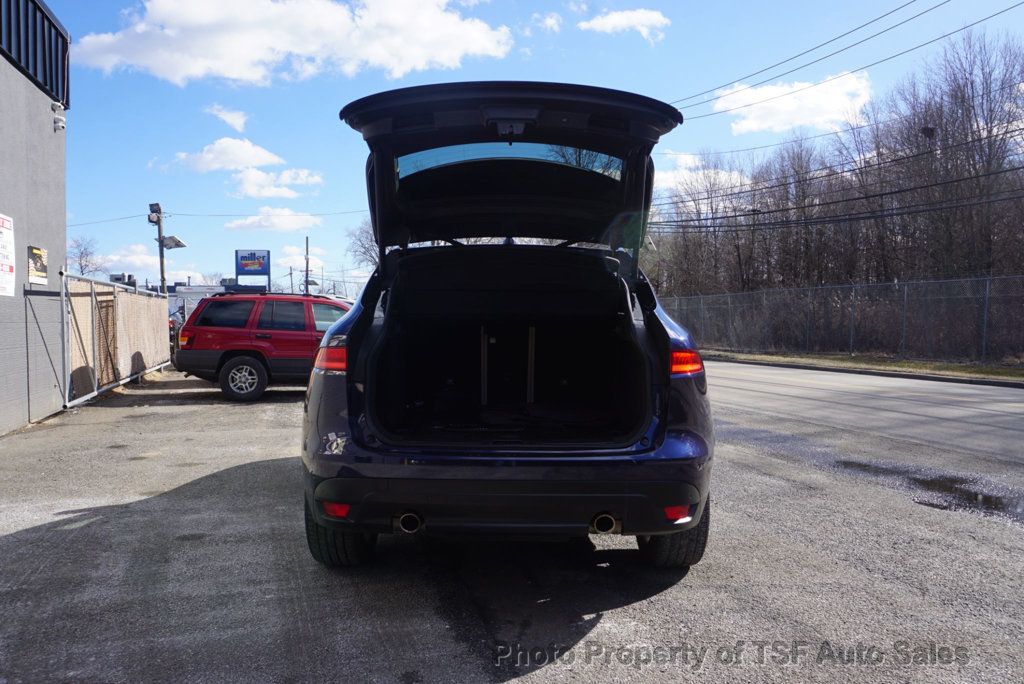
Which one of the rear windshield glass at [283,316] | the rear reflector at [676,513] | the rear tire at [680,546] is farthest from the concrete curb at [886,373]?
the rear reflector at [676,513]

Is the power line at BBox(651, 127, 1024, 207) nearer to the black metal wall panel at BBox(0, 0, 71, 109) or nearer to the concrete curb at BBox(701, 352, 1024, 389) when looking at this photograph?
the concrete curb at BBox(701, 352, 1024, 389)

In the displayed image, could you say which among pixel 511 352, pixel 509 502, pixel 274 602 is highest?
pixel 511 352

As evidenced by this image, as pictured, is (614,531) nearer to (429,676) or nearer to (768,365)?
(429,676)

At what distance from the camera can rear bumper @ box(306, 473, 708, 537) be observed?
3.13 meters

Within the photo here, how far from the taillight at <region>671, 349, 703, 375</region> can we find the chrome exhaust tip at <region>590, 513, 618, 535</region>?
29.4 inches

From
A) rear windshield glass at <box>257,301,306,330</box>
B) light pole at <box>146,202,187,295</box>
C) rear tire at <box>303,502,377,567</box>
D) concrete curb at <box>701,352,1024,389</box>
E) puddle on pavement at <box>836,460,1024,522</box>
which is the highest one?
light pole at <box>146,202,187,295</box>

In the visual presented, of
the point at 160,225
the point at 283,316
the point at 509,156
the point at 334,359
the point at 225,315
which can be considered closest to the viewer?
the point at 334,359

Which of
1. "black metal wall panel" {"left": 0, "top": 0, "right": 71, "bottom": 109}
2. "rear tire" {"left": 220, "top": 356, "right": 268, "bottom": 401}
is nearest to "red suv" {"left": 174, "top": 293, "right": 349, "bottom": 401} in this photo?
"rear tire" {"left": 220, "top": 356, "right": 268, "bottom": 401}

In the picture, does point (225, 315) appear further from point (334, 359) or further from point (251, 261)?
point (251, 261)

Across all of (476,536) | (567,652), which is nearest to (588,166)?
(476,536)

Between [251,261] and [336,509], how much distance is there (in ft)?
254

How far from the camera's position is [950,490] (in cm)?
586

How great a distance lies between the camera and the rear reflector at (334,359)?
344cm

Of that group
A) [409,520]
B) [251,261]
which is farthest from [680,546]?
[251,261]
